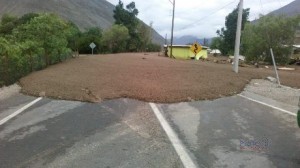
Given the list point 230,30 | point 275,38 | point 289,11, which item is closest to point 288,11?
point 289,11

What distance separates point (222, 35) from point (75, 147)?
7767 cm

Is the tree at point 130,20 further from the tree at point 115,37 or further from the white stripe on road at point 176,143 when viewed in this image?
the white stripe on road at point 176,143

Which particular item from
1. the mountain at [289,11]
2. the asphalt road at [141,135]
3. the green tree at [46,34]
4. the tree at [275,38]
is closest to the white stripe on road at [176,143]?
the asphalt road at [141,135]

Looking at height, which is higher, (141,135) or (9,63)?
(9,63)

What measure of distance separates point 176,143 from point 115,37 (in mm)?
75473

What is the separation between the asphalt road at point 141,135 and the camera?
24.7ft

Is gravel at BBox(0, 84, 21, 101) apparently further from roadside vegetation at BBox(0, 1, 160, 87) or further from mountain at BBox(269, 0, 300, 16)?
mountain at BBox(269, 0, 300, 16)

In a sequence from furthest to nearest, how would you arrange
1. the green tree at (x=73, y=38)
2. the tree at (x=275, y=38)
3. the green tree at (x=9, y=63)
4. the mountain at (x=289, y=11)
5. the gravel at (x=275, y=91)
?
the mountain at (x=289, y=11), the tree at (x=275, y=38), the green tree at (x=73, y=38), the green tree at (x=9, y=63), the gravel at (x=275, y=91)

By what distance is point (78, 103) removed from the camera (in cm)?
1295

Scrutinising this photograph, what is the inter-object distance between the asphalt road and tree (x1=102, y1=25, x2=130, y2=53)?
6972 cm

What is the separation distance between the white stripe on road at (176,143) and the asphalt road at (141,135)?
0.08 m

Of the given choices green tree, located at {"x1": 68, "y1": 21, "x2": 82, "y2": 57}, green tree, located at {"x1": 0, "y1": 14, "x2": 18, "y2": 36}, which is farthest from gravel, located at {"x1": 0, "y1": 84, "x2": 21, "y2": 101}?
green tree, located at {"x1": 0, "y1": 14, "x2": 18, "y2": 36}

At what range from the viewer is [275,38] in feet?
153

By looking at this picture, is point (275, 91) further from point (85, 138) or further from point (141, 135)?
point (85, 138)
